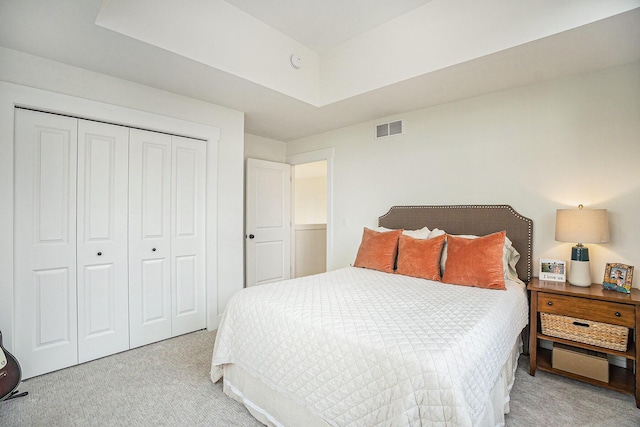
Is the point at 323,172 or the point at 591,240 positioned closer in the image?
the point at 591,240

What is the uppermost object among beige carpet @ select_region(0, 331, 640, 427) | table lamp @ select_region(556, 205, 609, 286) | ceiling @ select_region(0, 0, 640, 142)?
ceiling @ select_region(0, 0, 640, 142)

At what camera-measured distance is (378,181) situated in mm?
3820

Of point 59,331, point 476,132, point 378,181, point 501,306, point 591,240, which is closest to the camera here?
point 501,306

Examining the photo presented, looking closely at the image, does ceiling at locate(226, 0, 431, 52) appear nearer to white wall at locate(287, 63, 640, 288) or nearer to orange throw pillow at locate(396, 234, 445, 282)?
white wall at locate(287, 63, 640, 288)

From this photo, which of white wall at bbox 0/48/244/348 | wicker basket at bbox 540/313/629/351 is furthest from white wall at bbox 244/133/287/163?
wicker basket at bbox 540/313/629/351

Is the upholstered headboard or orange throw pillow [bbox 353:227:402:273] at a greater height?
the upholstered headboard

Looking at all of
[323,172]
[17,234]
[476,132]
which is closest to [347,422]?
[17,234]

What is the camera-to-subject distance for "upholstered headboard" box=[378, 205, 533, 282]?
9.00ft

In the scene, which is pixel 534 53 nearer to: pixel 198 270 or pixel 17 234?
pixel 198 270

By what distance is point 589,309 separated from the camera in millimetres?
2133

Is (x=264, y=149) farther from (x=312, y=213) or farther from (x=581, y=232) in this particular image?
(x=581, y=232)

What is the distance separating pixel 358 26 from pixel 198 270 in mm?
2849

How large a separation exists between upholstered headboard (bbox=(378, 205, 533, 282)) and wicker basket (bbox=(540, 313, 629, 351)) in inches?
20.4

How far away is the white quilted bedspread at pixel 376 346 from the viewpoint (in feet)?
3.96
